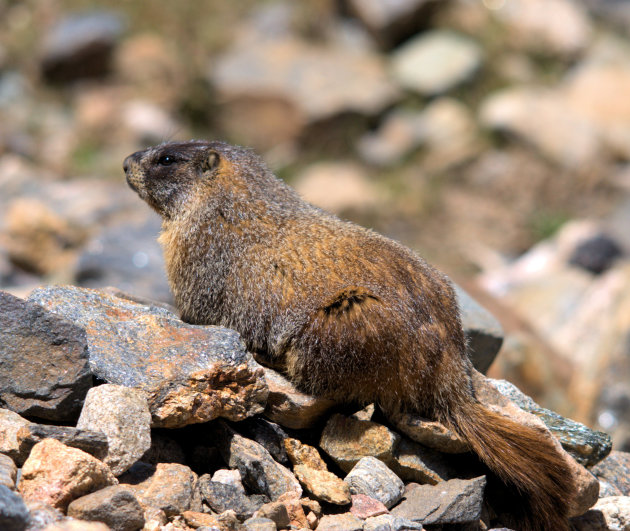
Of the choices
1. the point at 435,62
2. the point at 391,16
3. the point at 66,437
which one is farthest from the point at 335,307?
the point at 391,16

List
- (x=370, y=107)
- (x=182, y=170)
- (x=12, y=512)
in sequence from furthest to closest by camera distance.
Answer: (x=370, y=107) < (x=182, y=170) < (x=12, y=512)

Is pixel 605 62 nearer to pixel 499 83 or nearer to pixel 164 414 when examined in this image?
pixel 499 83

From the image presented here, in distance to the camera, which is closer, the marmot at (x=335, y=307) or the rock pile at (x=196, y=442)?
the rock pile at (x=196, y=442)

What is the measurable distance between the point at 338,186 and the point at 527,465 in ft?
54.3

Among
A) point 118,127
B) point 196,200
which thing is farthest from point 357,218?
point 196,200

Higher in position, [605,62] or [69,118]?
[605,62]

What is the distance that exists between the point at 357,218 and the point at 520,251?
13.4ft

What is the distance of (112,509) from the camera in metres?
4.09

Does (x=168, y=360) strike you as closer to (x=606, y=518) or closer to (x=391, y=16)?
(x=606, y=518)

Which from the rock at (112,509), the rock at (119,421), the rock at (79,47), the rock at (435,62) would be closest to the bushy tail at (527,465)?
the rock at (119,421)

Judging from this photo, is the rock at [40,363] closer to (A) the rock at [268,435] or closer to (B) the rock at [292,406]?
(A) the rock at [268,435]

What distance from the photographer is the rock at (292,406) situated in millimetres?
5582

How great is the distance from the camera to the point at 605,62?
24.7 m

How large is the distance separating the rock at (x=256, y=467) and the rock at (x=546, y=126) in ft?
58.4
